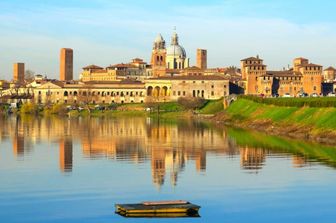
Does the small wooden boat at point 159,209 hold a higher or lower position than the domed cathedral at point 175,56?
lower

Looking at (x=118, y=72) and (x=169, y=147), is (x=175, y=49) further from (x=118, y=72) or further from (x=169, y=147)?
(x=169, y=147)

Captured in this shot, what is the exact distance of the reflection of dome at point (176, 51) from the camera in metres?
156

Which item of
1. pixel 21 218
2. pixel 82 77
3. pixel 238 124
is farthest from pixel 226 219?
pixel 82 77

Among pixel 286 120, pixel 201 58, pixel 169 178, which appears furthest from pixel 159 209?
pixel 201 58

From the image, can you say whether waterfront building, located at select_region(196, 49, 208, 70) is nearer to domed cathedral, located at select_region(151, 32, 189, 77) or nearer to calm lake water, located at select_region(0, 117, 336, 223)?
domed cathedral, located at select_region(151, 32, 189, 77)

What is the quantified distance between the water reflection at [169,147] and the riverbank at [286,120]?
2.26m

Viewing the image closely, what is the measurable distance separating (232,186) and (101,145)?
19.1 m

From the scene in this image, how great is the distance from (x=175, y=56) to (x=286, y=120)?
94.1 m

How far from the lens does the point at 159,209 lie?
74.7 ft

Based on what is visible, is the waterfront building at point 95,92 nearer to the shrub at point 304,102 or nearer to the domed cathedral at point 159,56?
the domed cathedral at point 159,56

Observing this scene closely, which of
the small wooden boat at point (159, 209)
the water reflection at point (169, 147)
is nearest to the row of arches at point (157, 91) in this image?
the water reflection at point (169, 147)

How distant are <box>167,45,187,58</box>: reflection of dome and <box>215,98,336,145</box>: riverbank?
69.3 metres

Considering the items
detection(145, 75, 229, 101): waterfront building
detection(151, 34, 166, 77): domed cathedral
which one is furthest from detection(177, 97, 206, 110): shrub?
detection(151, 34, 166, 77): domed cathedral

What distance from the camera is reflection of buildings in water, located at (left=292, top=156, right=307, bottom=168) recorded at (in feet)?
117
